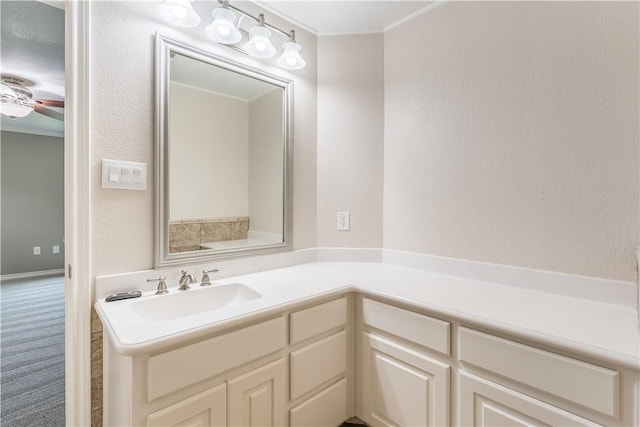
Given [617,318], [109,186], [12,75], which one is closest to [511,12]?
[617,318]

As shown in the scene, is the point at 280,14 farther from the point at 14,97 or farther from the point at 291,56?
the point at 14,97

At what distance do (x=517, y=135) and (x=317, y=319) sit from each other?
4.03ft

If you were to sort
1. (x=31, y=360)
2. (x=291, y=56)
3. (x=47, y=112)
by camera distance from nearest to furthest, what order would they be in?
1. (x=291, y=56)
2. (x=31, y=360)
3. (x=47, y=112)

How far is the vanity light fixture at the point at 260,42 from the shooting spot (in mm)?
1467

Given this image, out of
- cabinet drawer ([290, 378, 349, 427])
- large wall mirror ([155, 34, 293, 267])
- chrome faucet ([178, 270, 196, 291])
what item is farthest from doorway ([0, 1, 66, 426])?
cabinet drawer ([290, 378, 349, 427])

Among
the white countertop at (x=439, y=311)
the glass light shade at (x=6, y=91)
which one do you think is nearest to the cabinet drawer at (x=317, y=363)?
the white countertop at (x=439, y=311)

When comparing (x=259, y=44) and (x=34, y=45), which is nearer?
(x=259, y=44)

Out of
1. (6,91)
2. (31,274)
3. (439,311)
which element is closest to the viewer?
(439,311)

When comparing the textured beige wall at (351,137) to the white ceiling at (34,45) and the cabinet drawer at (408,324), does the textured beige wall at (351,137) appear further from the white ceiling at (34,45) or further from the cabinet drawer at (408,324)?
the white ceiling at (34,45)

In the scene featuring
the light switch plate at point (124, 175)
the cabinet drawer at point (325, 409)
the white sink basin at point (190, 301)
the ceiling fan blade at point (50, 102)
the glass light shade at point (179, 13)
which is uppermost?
the ceiling fan blade at point (50, 102)

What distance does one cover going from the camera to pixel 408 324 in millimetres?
1188

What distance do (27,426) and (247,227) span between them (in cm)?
143

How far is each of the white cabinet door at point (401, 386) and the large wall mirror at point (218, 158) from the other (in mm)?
789

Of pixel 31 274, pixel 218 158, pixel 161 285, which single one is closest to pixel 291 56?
pixel 218 158
